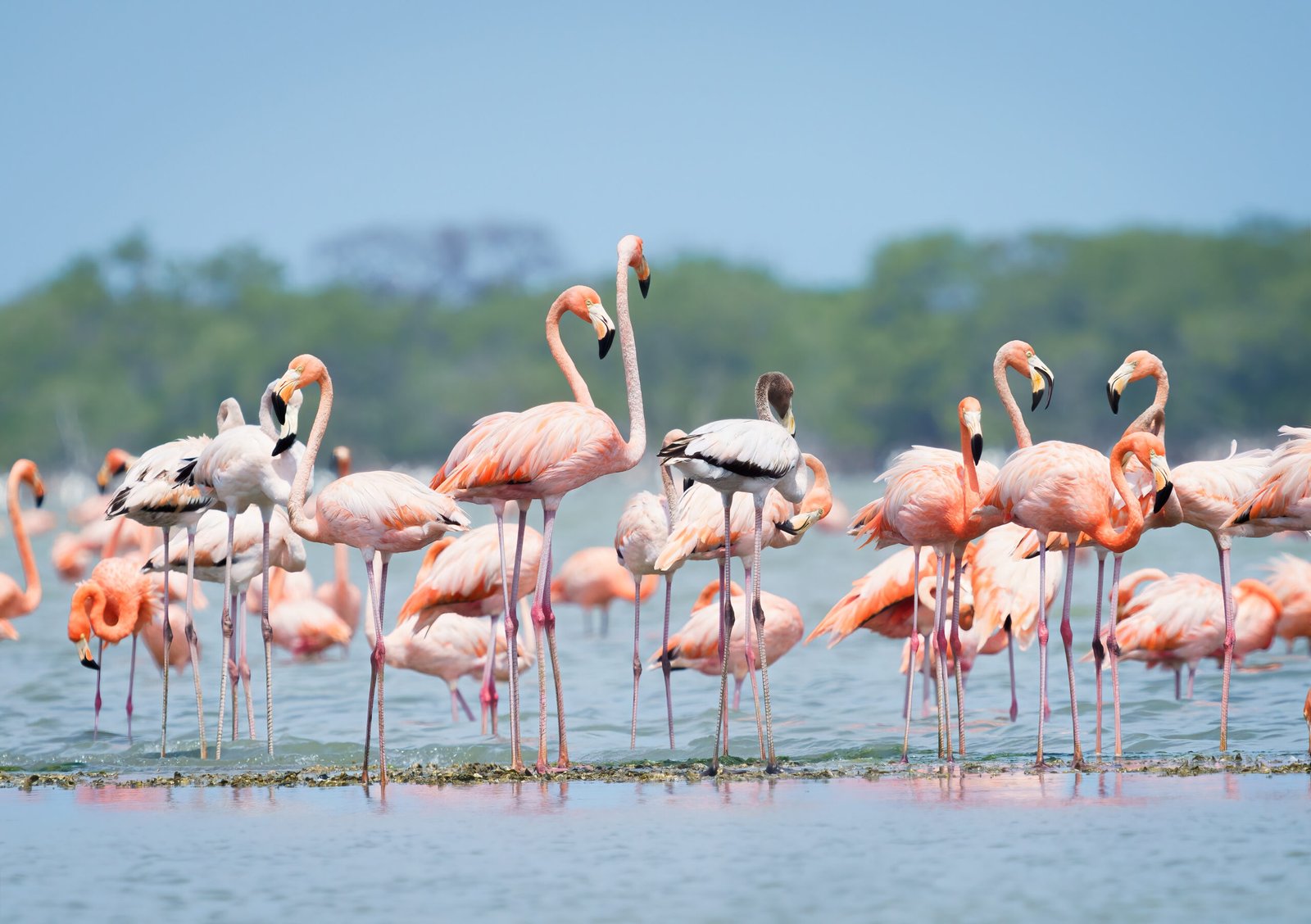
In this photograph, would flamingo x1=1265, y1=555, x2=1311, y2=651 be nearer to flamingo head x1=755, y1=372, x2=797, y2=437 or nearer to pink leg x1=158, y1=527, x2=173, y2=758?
flamingo head x1=755, y1=372, x2=797, y2=437

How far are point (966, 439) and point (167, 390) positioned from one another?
70820 millimetres

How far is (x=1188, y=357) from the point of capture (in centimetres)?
6044

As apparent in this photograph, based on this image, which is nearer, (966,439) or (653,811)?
(653,811)

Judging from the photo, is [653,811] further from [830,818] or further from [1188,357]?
[1188,357]

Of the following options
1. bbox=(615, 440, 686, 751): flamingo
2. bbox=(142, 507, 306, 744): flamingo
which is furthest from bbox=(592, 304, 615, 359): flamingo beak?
bbox=(142, 507, 306, 744): flamingo

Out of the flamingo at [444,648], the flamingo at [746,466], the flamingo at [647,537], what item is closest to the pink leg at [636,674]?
the flamingo at [647,537]

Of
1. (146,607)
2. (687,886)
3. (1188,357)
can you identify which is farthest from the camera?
(1188,357)

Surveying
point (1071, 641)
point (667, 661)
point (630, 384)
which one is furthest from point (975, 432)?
point (667, 661)

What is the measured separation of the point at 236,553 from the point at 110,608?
33.8 inches

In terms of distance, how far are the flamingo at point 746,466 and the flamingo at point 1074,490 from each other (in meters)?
0.87

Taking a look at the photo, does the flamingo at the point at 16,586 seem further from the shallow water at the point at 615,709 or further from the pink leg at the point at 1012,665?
the pink leg at the point at 1012,665

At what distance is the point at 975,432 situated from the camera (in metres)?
7.12

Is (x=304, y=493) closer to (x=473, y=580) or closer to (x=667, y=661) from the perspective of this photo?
(x=473, y=580)

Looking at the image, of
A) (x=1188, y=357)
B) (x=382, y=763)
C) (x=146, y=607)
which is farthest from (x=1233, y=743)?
(x=1188, y=357)
